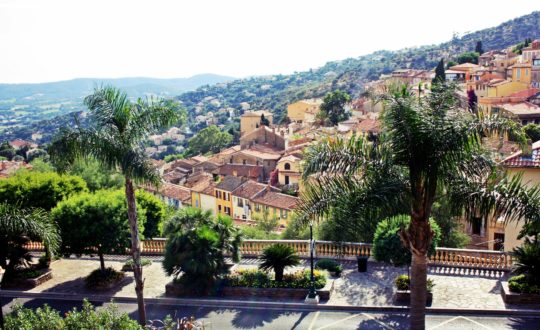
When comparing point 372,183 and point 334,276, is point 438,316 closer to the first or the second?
point 334,276

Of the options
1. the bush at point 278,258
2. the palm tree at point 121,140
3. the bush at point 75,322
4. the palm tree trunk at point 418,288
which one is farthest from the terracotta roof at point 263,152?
the bush at point 75,322

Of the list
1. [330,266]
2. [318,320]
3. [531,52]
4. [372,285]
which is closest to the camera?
[318,320]

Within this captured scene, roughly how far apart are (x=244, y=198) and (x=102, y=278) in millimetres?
37646

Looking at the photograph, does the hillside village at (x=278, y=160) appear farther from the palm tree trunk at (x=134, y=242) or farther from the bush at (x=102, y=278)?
the palm tree trunk at (x=134, y=242)

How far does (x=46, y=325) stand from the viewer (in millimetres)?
9430

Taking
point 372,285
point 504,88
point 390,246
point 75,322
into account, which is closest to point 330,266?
point 372,285

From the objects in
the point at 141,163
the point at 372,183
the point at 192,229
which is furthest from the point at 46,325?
the point at 192,229

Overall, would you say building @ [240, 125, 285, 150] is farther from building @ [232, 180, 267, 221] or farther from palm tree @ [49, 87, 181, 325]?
palm tree @ [49, 87, 181, 325]

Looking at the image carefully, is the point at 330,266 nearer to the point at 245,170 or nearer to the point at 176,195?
the point at 176,195

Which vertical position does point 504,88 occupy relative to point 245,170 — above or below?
above

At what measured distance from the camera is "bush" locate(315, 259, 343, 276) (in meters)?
19.7

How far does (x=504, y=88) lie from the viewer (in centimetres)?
7438

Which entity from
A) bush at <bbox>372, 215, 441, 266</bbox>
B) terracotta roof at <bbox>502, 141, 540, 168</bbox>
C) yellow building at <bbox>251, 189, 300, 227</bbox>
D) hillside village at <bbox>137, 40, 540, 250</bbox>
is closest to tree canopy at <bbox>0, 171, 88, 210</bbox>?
bush at <bbox>372, 215, 441, 266</bbox>

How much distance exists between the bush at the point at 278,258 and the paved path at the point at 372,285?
6.05 feet
